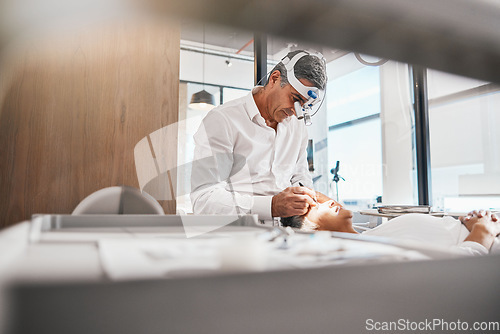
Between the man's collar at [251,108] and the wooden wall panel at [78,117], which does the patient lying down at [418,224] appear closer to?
the man's collar at [251,108]

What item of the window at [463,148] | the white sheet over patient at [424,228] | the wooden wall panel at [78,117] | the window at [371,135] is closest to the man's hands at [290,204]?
the white sheet over patient at [424,228]

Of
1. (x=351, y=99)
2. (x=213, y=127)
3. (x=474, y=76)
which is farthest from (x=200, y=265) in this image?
(x=351, y=99)

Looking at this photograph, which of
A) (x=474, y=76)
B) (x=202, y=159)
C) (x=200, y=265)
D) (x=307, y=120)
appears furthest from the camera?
(x=202, y=159)

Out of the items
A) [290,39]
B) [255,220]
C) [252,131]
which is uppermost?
[252,131]

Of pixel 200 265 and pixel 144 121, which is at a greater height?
pixel 144 121

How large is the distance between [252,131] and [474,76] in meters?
1.14

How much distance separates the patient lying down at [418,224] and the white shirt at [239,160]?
6.5 inches

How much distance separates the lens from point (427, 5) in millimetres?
216

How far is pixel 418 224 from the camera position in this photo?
1038mm

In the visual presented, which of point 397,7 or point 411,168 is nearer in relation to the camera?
point 397,7

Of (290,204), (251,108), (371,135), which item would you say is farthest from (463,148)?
(290,204)

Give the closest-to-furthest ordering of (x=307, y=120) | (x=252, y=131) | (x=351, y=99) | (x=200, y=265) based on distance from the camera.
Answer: (x=200, y=265), (x=307, y=120), (x=252, y=131), (x=351, y=99)

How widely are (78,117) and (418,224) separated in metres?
1.18

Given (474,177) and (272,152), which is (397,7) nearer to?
(272,152)
